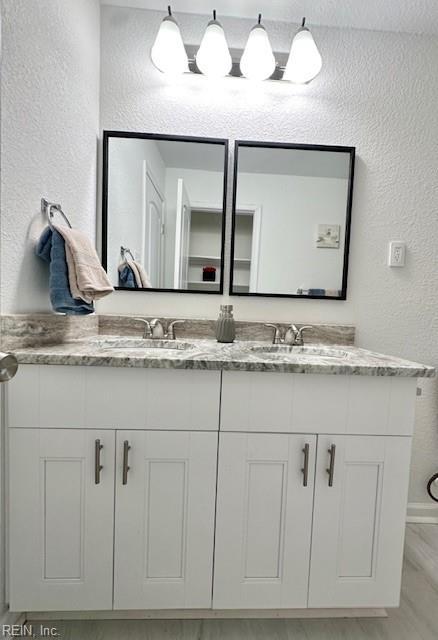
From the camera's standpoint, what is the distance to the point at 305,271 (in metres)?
1.45

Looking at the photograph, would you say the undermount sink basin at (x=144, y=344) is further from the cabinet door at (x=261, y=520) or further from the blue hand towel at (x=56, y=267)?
the cabinet door at (x=261, y=520)

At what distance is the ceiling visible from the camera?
1.30 meters

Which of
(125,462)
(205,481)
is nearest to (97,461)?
(125,462)

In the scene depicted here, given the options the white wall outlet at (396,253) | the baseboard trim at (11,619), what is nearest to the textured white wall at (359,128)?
the white wall outlet at (396,253)

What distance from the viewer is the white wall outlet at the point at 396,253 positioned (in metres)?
1.45

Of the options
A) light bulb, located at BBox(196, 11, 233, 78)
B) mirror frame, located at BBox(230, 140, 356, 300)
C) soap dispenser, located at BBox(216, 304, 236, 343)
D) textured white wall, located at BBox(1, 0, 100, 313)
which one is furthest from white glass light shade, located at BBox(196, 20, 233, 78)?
soap dispenser, located at BBox(216, 304, 236, 343)

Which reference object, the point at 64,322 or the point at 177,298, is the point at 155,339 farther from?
the point at 64,322

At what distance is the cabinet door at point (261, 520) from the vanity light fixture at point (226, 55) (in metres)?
1.42

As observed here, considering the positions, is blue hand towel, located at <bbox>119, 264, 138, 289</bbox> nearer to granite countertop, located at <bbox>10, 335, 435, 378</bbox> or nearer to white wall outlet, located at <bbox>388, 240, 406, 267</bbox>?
granite countertop, located at <bbox>10, 335, 435, 378</bbox>

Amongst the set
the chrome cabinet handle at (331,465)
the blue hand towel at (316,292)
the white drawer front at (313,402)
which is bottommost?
the chrome cabinet handle at (331,465)

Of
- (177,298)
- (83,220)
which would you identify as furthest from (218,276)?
(83,220)

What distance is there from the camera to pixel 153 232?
55.4 inches

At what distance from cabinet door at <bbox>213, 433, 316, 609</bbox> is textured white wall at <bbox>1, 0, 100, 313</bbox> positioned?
0.80 m

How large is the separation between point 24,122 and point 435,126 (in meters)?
1.64
